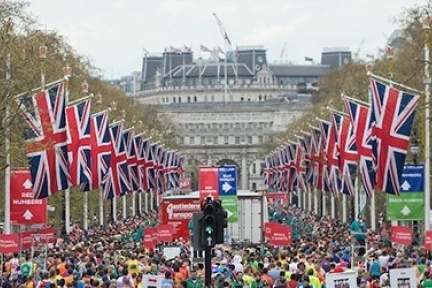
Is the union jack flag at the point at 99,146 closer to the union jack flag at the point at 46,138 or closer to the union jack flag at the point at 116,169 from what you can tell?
the union jack flag at the point at 116,169

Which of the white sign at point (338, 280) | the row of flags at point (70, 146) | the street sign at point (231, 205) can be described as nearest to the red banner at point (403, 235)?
the row of flags at point (70, 146)

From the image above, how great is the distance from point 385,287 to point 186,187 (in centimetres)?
10715

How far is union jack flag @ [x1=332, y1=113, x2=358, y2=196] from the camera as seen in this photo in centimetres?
5775

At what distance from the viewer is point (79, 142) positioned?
170 feet

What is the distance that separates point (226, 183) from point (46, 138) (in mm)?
19142

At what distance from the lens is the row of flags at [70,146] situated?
1759 inches

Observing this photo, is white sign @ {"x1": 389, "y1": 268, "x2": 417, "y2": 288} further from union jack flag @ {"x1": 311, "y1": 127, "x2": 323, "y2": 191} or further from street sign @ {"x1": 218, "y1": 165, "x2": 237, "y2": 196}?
union jack flag @ {"x1": 311, "y1": 127, "x2": 323, "y2": 191}

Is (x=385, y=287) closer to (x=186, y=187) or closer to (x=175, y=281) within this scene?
(x=175, y=281)

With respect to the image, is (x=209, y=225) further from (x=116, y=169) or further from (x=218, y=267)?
(x=116, y=169)

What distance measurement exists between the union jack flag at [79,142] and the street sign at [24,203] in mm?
4481

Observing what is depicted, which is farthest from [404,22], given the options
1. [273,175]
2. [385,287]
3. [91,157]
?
[273,175]

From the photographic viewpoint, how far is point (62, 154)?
4644cm

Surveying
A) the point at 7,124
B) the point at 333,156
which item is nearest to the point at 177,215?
the point at 333,156

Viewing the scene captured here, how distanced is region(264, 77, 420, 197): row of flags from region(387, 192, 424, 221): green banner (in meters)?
0.72
